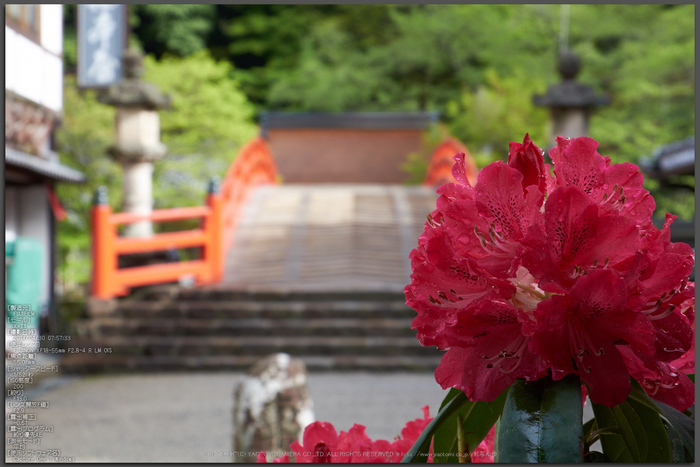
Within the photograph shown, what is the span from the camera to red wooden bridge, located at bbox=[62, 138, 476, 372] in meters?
5.26

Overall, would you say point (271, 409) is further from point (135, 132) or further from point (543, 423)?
point (135, 132)

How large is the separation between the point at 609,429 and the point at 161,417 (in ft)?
12.2

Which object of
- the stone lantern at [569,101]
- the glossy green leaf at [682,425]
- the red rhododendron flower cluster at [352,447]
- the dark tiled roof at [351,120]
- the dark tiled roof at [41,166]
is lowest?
the red rhododendron flower cluster at [352,447]

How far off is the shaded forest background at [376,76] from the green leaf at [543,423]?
4.03 meters

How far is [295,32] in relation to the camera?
13102mm

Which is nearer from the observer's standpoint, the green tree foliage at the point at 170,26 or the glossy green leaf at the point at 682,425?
the glossy green leaf at the point at 682,425

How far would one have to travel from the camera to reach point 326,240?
24.2 feet

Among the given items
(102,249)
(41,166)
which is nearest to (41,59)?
(102,249)

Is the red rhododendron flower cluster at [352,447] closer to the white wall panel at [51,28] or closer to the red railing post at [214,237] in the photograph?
the white wall panel at [51,28]

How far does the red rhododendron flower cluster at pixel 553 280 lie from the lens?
0.42m

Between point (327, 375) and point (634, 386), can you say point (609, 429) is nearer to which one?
point (634, 386)

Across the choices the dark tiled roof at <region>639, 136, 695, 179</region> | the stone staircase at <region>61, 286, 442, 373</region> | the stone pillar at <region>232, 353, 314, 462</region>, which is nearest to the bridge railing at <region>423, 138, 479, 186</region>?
the dark tiled roof at <region>639, 136, 695, 179</region>

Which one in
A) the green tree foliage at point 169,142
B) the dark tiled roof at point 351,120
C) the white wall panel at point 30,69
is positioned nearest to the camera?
the white wall panel at point 30,69

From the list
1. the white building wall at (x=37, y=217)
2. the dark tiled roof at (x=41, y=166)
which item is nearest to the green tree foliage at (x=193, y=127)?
the dark tiled roof at (x=41, y=166)
